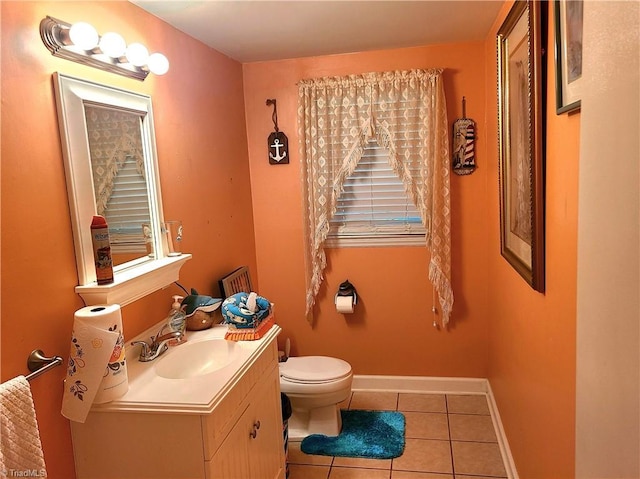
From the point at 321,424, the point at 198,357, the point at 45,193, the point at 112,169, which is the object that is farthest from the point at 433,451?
the point at 45,193

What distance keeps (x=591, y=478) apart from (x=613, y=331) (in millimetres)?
356

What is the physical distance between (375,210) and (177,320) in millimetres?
1560

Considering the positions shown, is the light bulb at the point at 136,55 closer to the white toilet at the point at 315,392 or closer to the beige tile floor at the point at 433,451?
the white toilet at the point at 315,392

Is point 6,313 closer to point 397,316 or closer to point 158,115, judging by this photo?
point 158,115

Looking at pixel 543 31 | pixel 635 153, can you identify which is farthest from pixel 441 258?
pixel 635 153

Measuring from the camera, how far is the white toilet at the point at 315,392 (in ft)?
8.88

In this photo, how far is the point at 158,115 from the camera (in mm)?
2184

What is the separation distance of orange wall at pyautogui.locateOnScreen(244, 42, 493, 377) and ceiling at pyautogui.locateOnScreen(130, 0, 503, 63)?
14cm

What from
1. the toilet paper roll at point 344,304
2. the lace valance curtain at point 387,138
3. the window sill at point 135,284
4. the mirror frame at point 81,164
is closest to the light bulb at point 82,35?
the mirror frame at point 81,164

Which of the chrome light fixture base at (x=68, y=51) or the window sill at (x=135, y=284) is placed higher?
the chrome light fixture base at (x=68, y=51)

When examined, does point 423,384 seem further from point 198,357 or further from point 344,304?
point 198,357

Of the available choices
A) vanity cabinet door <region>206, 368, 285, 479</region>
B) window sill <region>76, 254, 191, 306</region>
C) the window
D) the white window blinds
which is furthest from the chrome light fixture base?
the window

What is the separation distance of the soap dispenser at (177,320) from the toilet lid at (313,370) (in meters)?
0.85

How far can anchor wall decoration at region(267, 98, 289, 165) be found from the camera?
10.4 ft
